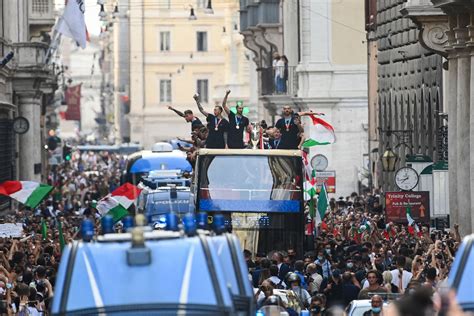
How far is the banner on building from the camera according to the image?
348 feet

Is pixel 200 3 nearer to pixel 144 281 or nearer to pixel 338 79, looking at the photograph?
pixel 338 79

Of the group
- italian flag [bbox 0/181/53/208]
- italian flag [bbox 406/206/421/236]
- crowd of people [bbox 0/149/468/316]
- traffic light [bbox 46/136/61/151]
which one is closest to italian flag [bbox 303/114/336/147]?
crowd of people [bbox 0/149/468/316]

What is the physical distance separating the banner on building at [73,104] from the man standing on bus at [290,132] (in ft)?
250

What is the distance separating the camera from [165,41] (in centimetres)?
11975

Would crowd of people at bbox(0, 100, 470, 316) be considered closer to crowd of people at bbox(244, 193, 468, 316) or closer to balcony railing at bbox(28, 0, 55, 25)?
crowd of people at bbox(244, 193, 468, 316)

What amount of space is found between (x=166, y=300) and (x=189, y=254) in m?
0.41

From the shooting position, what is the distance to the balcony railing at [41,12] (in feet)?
190

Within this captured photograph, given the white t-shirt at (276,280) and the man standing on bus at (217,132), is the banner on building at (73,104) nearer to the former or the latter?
the man standing on bus at (217,132)

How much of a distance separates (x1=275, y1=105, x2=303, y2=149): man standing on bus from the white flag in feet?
72.9

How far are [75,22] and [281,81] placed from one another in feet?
34.4

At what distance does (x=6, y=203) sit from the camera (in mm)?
47062

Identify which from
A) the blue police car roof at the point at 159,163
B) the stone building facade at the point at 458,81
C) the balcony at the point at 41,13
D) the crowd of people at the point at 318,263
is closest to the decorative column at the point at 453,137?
the stone building facade at the point at 458,81

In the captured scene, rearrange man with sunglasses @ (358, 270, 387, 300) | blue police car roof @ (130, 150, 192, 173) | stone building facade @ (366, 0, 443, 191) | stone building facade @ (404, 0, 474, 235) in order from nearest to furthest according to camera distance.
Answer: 1. man with sunglasses @ (358, 270, 387, 300)
2. stone building facade @ (404, 0, 474, 235)
3. stone building facade @ (366, 0, 443, 191)
4. blue police car roof @ (130, 150, 192, 173)

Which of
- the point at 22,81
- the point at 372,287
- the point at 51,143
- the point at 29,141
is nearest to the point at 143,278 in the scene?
the point at 372,287
